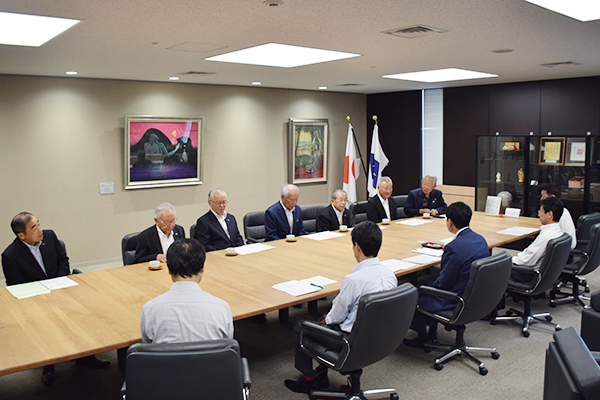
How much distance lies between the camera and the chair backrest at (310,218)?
626 centimetres

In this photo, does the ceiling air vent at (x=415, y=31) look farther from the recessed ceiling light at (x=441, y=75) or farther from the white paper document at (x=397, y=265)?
Answer: the recessed ceiling light at (x=441, y=75)

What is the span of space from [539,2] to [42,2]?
2886 millimetres

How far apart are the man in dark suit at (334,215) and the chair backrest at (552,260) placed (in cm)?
229

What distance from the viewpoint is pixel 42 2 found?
2.84 meters

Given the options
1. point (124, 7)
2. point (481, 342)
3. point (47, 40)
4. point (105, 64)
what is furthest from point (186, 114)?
point (481, 342)

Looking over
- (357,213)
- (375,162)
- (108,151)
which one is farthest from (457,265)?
(375,162)

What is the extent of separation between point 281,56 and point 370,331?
3.46 metres

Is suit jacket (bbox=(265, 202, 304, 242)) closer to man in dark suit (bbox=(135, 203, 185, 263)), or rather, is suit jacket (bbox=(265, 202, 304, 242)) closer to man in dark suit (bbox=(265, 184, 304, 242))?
man in dark suit (bbox=(265, 184, 304, 242))

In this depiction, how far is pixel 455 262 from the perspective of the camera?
145 inches

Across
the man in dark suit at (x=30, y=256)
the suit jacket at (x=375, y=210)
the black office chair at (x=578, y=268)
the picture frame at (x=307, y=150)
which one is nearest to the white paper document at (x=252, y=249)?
the man in dark suit at (x=30, y=256)

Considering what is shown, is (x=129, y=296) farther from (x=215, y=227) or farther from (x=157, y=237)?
(x=215, y=227)

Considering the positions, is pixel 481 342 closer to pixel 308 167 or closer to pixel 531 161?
pixel 531 161

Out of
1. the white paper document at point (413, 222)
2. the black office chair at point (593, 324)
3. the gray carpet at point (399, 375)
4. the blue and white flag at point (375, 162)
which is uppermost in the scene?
the blue and white flag at point (375, 162)

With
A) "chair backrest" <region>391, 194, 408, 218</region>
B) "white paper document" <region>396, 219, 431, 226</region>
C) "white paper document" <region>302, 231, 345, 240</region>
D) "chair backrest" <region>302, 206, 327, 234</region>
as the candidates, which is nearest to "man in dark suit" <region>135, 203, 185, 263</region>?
"white paper document" <region>302, 231, 345, 240</region>
